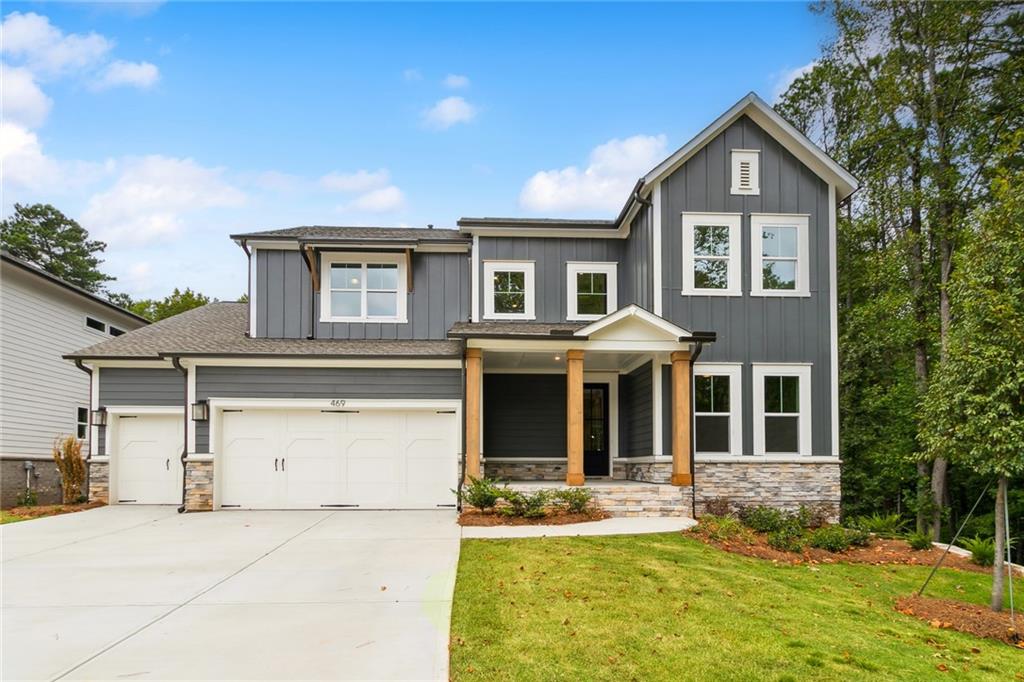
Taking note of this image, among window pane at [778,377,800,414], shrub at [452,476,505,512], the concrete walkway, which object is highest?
window pane at [778,377,800,414]

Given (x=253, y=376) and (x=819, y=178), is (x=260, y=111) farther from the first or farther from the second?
(x=819, y=178)

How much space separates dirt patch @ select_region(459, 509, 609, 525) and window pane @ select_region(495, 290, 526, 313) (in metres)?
4.86

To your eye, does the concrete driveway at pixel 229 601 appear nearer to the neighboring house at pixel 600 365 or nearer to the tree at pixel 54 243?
the neighboring house at pixel 600 365

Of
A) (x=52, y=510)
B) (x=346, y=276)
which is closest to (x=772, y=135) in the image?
(x=346, y=276)

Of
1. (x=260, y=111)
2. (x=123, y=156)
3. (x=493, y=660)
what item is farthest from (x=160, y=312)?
(x=493, y=660)

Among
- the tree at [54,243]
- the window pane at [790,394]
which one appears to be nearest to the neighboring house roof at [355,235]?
the window pane at [790,394]

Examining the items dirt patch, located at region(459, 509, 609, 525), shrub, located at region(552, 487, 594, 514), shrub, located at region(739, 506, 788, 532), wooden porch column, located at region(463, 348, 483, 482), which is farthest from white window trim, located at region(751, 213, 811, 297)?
wooden porch column, located at region(463, 348, 483, 482)

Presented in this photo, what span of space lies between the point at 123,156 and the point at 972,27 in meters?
22.6

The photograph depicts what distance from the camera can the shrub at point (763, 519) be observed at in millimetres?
10875

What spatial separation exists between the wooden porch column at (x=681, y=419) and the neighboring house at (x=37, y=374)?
14.5 m

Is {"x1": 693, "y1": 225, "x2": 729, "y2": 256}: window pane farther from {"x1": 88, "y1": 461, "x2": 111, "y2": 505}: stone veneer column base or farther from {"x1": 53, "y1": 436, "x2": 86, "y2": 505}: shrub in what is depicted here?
{"x1": 53, "y1": 436, "x2": 86, "y2": 505}: shrub

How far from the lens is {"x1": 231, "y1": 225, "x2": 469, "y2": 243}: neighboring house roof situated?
14.0 m

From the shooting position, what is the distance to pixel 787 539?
9.95 meters

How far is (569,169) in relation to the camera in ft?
94.5
